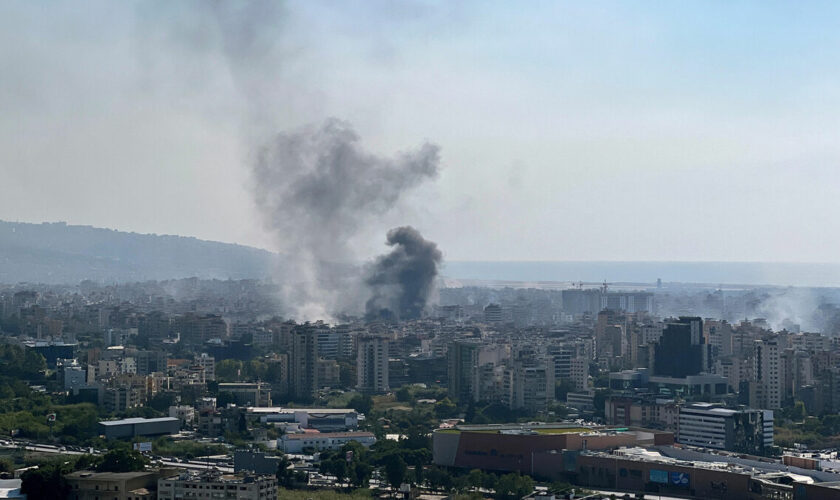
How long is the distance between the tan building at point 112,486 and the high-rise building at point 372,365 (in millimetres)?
18734

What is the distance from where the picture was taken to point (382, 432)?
2884 cm

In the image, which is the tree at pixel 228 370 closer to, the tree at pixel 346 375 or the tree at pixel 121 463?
the tree at pixel 346 375

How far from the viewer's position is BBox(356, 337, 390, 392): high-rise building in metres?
38.0

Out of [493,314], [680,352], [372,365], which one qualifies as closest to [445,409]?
[372,365]

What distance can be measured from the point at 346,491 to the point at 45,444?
24.6 feet

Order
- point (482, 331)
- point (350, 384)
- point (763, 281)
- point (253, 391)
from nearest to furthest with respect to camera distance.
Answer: point (253, 391) < point (350, 384) < point (482, 331) < point (763, 281)

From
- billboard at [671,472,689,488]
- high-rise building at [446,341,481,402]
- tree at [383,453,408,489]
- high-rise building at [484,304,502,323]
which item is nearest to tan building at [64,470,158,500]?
tree at [383,453,408,489]

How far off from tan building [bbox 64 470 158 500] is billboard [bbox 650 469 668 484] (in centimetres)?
791

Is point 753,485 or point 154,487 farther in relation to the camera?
point 753,485

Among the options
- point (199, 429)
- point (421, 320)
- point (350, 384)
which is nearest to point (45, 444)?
point (199, 429)

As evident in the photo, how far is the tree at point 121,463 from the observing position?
19.9m

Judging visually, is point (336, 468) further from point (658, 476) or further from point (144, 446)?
point (658, 476)

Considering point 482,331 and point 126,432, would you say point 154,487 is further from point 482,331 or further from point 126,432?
point 482,331

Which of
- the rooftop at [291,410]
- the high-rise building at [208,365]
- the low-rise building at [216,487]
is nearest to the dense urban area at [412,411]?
the low-rise building at [216,487]
